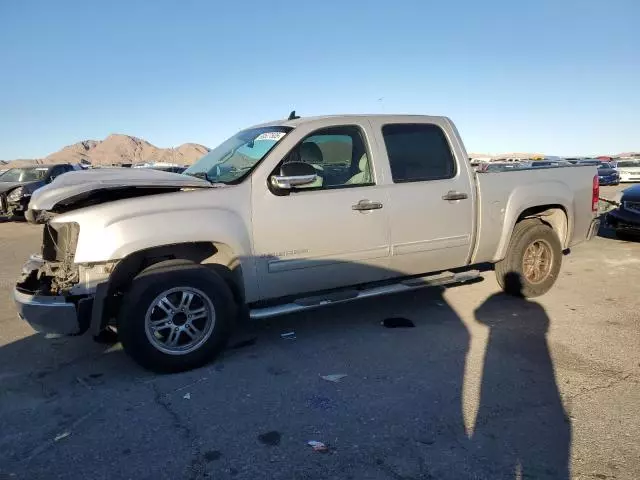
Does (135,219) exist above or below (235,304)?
above

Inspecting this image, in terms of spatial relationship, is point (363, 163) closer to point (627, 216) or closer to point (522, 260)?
point (522, 260)

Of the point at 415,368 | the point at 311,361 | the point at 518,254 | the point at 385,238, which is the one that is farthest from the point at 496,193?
the point at 311,361

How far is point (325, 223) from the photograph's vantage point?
4.23 metres

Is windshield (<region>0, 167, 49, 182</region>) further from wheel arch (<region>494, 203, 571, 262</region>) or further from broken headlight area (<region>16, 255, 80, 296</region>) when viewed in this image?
wheel arch (<region>494, 203, 571, 262</region>)

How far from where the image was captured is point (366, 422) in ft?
10.0

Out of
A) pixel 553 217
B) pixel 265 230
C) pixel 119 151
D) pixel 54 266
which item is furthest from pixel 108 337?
pixel 119 151

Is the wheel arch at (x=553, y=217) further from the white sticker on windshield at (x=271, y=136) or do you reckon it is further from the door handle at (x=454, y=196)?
the white sticker on windshield at (x=271, y=136)

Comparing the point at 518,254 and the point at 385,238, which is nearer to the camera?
the point at 385,238

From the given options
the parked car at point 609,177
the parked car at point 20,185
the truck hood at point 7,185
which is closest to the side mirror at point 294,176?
the parked car at point 20,185

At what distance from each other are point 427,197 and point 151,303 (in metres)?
2.68

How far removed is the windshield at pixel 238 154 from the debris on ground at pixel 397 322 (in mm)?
2053

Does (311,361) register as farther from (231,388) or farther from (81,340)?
(81,340)

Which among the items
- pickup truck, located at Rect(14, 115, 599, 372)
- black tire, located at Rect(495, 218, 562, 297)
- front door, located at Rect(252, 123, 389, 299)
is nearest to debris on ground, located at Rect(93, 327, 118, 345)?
pickup truck, located at Rect(14, 115, 599, 372)

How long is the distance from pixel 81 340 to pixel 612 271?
6968mm
